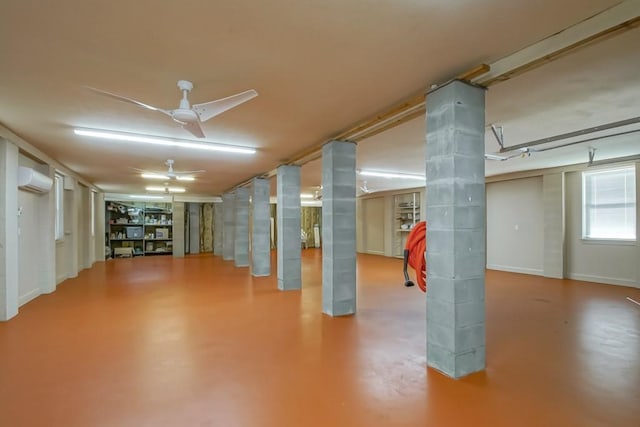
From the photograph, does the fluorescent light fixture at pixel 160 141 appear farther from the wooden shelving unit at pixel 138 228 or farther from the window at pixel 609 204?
the wooden shelving unit at pixel 138 228

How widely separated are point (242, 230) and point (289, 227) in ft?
12.7

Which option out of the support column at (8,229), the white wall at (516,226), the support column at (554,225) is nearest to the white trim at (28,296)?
the support column at (8,229)

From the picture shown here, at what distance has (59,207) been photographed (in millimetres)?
7289

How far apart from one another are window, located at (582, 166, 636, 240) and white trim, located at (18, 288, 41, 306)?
1096cm

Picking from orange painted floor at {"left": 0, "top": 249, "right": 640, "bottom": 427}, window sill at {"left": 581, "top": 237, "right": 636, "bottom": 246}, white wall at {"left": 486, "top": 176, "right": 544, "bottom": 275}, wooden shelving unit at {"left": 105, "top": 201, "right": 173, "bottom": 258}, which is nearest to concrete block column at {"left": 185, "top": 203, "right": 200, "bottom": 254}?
wooden shelving unit at {"left": 105, "top": 201, "right": 173, "bottom": 258}

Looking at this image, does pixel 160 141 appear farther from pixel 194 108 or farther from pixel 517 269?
pixel 517 269

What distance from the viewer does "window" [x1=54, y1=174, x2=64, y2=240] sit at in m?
7.17

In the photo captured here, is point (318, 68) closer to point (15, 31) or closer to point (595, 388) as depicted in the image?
point (15, 31)

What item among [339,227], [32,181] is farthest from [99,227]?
[339,227]

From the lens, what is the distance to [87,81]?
2732 millimetres

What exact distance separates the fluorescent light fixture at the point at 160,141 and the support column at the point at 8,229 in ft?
3.43

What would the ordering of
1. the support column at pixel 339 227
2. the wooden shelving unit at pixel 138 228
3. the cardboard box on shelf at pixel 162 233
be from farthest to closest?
1. the cardboard box on shelf at pixel 162 233
2. the wooden shelving unit at pixel 138 228
3. the support column at pixel 339 227

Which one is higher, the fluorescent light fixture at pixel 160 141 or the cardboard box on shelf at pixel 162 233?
the fluorescent light fixture at pixel 160 141

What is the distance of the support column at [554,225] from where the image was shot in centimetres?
717
